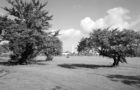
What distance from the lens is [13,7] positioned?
31.8 metres

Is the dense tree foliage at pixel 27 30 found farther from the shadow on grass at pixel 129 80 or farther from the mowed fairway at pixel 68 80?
the shadow on grass at pixel 129 80

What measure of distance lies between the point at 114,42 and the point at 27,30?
60.0ft

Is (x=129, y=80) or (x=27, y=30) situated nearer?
(x=129, y=80)

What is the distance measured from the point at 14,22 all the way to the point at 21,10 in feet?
12.4

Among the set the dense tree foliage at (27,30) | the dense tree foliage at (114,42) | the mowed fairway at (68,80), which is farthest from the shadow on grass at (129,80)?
the dense tree foliage at (27,30)

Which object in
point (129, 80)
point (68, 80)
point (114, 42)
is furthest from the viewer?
point (114, 42)

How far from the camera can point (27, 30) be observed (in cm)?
2839

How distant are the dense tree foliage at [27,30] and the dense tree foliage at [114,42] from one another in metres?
9.94

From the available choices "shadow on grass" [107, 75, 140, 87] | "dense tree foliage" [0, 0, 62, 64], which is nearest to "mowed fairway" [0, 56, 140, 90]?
"shadow on grass" [107, 75, 140, 87]

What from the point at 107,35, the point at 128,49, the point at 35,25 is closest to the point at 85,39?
the point at 107,35

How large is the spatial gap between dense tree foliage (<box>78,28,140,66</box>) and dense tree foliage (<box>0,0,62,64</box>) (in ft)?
32.6

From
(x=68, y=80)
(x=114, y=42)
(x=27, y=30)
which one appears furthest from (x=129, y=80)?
(x=27, y=30)

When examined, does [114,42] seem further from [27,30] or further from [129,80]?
[27,30]

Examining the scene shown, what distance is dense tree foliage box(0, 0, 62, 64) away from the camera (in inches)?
1116
